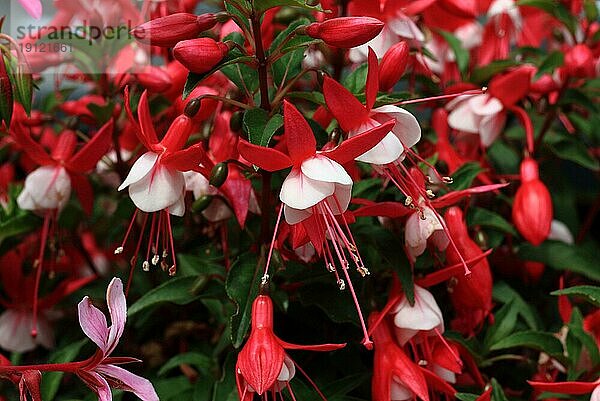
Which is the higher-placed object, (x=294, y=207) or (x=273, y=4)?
(x=273, y=4)

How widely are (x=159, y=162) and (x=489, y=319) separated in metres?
0.42

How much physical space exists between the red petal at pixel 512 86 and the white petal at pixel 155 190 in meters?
0.43

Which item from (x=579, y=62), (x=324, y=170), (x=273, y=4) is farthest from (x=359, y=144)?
(x=579, y=62)

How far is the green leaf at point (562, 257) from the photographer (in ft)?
3.05

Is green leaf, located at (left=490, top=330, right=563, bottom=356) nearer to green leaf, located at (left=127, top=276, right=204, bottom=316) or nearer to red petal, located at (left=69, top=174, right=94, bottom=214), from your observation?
green leaf, located at (left=127, top=276, right=204, bottom=316)

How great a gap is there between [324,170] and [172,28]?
17 centimetres

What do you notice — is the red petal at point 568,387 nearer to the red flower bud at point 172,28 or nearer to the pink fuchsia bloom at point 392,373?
the pink fuchsia bloom at point 392,373

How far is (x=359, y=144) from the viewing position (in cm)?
57

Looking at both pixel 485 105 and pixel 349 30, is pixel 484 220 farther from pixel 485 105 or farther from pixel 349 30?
pixel 349 30

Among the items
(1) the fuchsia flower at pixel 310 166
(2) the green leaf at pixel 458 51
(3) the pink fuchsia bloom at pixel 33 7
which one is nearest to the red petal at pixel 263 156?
(1) the fuchsia flower at pixel 310 166

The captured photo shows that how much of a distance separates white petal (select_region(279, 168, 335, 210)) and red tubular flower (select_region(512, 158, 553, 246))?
33cm

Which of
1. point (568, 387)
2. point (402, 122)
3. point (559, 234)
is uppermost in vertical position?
point (402, 122)

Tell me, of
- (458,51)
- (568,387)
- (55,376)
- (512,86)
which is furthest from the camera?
(458,51)

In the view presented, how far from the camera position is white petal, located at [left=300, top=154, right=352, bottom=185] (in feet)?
1.86
